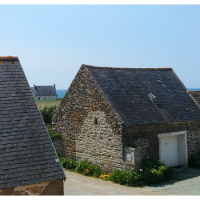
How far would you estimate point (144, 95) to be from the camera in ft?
54.4

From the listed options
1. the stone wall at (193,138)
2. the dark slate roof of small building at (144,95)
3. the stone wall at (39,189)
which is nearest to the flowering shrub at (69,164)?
the dark slate roof of small building at (144,95)

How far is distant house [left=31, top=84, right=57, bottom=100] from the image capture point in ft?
289

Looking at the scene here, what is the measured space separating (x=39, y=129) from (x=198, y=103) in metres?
12.5

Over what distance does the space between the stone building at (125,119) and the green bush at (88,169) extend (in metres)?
0.29

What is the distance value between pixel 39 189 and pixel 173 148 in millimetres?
10463

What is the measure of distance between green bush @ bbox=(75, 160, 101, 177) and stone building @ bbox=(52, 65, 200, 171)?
29 centimetres

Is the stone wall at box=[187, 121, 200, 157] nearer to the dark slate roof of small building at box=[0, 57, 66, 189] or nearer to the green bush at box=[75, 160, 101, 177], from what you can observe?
the green bush at box=[75, 160, 101, 177]

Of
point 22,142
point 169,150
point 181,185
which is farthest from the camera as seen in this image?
point 169,150

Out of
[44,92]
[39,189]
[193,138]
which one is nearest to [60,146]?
[193,138]

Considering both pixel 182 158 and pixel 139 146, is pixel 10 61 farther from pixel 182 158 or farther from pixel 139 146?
pixel 182 158

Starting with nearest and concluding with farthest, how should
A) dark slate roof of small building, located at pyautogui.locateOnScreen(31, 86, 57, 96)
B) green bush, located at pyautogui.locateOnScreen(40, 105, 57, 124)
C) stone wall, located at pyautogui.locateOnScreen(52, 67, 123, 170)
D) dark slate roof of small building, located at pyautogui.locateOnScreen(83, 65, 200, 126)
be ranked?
stone wall, located at pyautogui.locateOnScreen(52, 67, 123, 170) < dark slate roof of small building, located at pyautogui.locateOnScreen(83, 65, 200, 126) < green bush, located at pyautogui.locateOnScreen(40, 105, 57, 124) < dark slate roof of small building, located at pyautogui.locateOnScreen(31, 86, 57, 96)

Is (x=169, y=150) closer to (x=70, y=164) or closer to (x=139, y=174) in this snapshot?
(x=139, y=174)

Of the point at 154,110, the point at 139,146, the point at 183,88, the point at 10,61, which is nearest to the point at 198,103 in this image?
the point at 183,88

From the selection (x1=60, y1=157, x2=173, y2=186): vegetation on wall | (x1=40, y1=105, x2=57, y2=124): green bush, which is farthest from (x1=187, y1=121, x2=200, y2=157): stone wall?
(x1=40, y1=105, x2=57, y2=124): green bush
